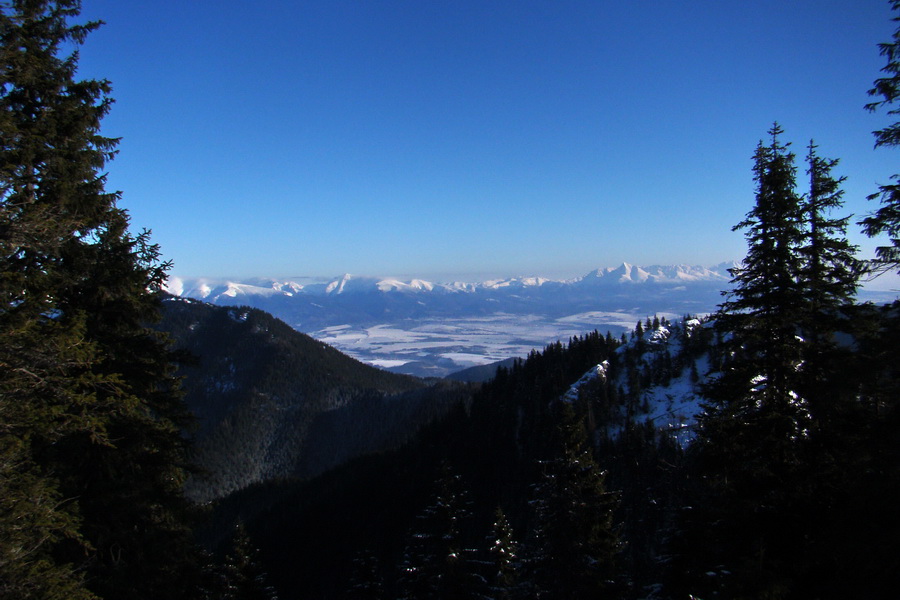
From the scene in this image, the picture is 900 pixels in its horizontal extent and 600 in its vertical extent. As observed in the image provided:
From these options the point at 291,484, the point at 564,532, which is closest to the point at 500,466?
the point at 291,484

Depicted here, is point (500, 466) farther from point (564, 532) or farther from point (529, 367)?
point (564, 532)

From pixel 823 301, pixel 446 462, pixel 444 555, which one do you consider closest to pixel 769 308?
pixel 823 301

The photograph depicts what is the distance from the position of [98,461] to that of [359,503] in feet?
323

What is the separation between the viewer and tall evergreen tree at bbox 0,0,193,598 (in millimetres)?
7379

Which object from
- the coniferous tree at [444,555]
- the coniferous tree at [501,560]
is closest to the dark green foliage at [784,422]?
the coniferous tree at [501,560]

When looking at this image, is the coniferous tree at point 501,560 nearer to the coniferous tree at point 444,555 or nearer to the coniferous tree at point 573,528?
the coniferous tree at point 444,555

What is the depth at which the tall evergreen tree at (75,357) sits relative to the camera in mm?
7379

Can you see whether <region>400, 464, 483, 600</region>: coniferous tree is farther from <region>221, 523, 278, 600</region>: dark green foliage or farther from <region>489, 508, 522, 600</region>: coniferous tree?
<region>221, 523, 278, 600</region>: dark green foliage

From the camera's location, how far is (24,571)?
685cm

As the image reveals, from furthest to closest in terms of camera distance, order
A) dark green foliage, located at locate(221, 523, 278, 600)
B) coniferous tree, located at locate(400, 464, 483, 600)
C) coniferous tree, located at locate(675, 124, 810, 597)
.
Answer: dark green foliage, located at locate(221, 523, 278, 600), coniferous tree, located at locate(400, 464, 483, 600), coniferous tree, located at locate(675, 124, 810, 597)

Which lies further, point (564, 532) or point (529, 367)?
point (529, 367)

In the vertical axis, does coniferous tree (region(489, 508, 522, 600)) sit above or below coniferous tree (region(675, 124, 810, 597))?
below

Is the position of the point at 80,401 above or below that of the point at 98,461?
above

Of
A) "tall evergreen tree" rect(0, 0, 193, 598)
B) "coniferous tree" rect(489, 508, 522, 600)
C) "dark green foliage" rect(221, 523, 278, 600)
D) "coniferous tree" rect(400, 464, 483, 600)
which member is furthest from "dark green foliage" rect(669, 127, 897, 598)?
"dark green foliage" rect(221, 523, 278, 600)
